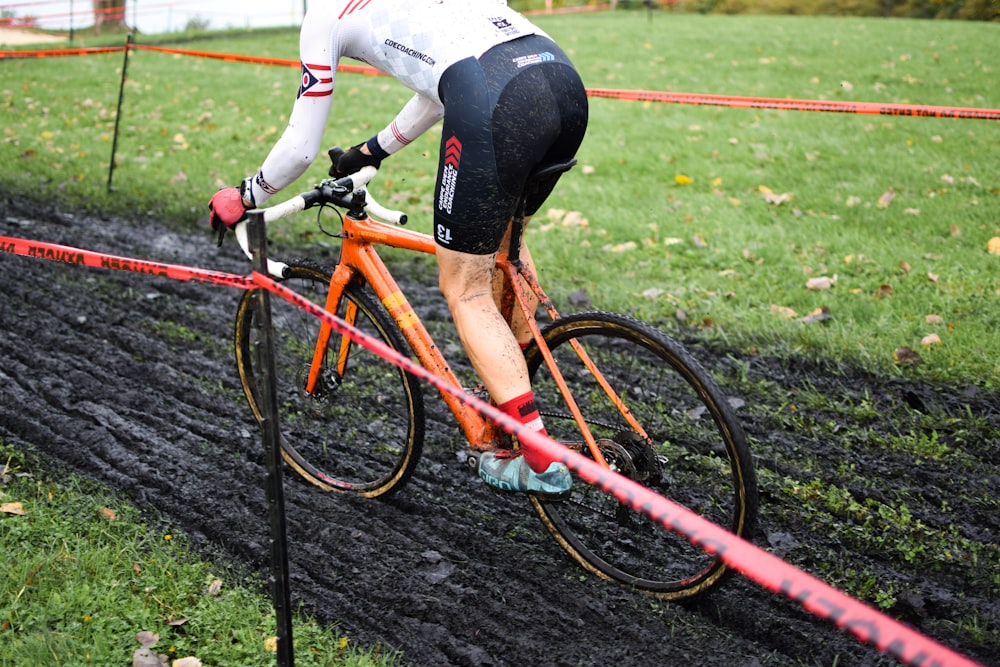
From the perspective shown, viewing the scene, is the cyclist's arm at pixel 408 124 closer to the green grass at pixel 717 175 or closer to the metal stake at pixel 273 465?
the metal stake at pixel 273 465

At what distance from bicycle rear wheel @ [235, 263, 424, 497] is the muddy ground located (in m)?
0.14

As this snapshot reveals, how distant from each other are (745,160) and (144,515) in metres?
6.68

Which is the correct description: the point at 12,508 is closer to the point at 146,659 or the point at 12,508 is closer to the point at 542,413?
the point at 146,659

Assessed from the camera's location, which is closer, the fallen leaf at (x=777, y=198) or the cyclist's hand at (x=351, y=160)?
the cyclist's hand at (x=351, y=160)

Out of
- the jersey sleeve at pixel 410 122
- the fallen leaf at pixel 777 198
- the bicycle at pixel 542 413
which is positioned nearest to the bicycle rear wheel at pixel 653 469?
the bicycle at pixel 542 413

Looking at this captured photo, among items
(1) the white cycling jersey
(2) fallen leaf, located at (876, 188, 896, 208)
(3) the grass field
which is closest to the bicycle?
(1) the white cycling jersey

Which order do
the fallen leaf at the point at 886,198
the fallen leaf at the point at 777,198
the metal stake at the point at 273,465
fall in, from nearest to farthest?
the metal stake at the point at 273,465 → the fallen leaf at the point at 886,198 → the fallen leaf at the point at 777,198

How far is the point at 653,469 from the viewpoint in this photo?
119 inches

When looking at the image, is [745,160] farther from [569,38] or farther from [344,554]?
[569,38]

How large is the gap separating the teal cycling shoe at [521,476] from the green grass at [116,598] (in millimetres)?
760

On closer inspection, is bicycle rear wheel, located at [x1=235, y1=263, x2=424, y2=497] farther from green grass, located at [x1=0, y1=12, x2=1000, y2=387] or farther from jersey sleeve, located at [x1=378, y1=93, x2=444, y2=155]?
green grass, located at [x1=0, y1=12, x2=1000, y2=387]

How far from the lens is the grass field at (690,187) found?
4.64 meters

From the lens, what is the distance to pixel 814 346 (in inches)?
187

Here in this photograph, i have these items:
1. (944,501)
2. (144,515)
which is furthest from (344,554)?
(944,501)
